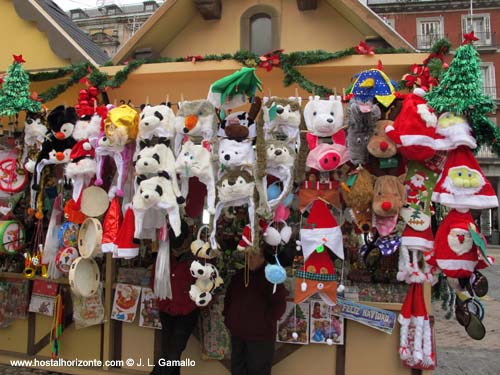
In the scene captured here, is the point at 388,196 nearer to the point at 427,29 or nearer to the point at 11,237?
the point at 11,237

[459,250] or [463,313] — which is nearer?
[459,250]

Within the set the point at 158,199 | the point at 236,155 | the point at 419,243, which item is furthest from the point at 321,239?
the point at 158,199

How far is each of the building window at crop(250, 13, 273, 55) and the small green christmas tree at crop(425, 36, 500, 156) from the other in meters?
2.65

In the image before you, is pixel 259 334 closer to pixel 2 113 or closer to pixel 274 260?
pixel 274 260

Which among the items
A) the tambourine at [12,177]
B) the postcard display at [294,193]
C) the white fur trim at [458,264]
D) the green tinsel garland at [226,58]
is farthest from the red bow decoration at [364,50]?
the tambourine at [12,177]

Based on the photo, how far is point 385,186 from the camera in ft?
9.86

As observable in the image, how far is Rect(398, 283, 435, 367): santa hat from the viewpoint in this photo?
11.2 ft

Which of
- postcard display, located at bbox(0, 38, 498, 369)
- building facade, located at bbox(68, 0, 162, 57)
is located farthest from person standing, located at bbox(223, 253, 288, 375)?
building facade, located at bbox(68, 0, 162, 57)

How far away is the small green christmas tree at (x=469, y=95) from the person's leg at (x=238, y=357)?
253 centimetres

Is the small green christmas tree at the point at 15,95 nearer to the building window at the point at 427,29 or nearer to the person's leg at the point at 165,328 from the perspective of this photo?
the person's leg at the point at 165,328

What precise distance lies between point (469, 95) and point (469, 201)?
726mm

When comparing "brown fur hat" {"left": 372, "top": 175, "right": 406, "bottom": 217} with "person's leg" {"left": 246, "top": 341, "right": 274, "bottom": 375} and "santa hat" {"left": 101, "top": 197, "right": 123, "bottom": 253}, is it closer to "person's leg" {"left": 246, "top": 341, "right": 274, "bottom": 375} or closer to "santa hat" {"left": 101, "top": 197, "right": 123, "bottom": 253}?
"person's leg" {"left": 246, "top": 341, "right": 274, "bottom": 375}

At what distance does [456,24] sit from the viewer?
22.2 meters

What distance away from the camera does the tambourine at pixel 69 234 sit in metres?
3.92
